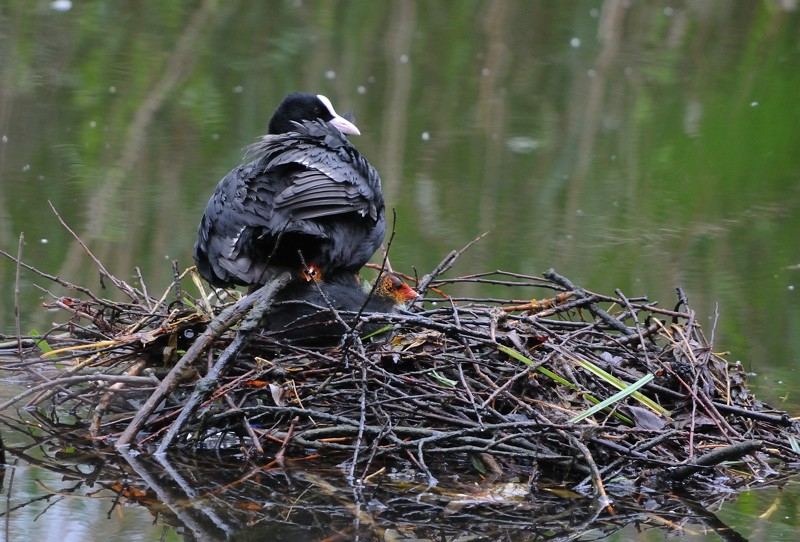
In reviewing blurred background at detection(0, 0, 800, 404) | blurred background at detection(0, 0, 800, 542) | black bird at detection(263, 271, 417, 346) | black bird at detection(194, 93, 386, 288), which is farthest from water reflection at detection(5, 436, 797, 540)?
blurred background at detection(0, 0, 800, 404)

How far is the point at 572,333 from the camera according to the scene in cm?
437

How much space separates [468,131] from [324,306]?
636 centimetres

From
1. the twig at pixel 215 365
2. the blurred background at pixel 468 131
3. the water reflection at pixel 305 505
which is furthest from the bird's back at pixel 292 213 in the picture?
the blurred background at pixel 468 131

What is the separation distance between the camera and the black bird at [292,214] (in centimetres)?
418

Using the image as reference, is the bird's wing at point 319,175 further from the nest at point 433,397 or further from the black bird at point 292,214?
the nest at point 433,397

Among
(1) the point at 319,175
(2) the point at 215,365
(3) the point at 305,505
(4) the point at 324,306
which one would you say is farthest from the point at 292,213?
(3) the point at 305,505

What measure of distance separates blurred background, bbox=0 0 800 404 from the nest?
4.39 feet

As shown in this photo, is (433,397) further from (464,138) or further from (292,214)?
(464,138)

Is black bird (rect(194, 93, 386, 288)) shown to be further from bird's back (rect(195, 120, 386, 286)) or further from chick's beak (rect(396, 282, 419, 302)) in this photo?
chick's beak (rect(396, 282, 419, 302))

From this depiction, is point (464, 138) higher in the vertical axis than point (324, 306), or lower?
lower

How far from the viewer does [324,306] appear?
442 centimetres

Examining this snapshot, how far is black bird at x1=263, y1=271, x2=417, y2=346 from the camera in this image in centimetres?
438

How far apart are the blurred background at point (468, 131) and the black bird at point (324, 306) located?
1.68m

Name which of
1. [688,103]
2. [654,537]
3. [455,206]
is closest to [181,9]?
[688,103]
